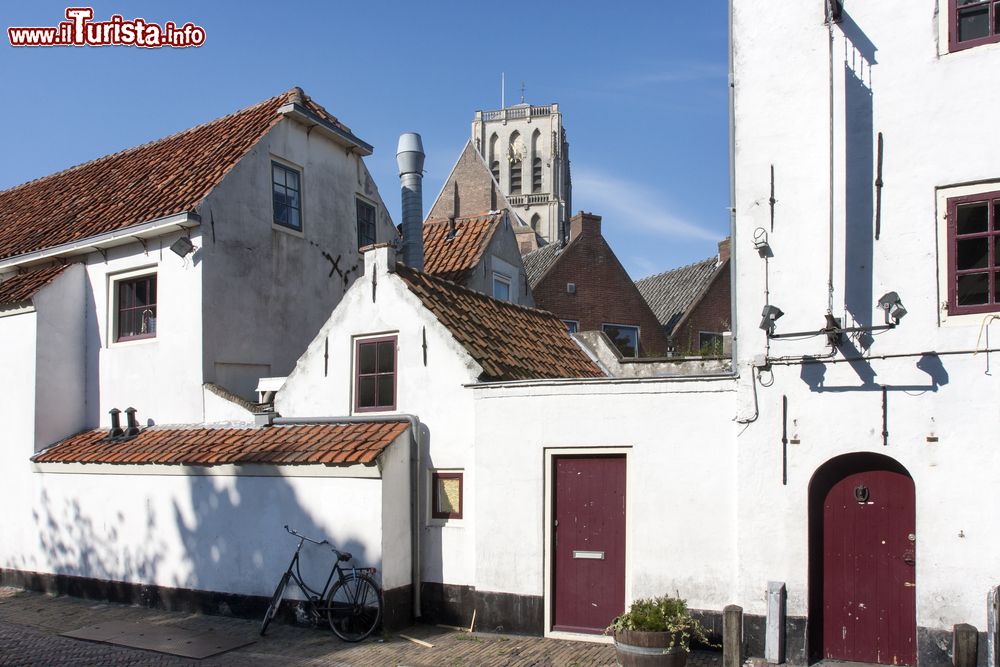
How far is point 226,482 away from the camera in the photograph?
1257cm

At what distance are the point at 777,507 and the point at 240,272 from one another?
32.4ft

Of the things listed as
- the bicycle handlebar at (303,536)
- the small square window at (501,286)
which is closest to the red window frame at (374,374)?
the bicycle handlebar at (303,536)

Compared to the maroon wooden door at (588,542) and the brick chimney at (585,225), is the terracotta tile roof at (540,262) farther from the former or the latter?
the maroon wooden door at (588,542)

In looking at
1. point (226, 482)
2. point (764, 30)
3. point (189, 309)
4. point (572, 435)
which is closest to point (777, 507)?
point (572, 435)

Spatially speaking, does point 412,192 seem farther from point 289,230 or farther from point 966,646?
point 966,646

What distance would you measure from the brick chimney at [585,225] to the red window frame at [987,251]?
23.9 meters

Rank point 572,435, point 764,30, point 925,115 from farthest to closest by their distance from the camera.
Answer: point 572,435, point 764,30, point 925,115

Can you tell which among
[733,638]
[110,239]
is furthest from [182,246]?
[733,638]

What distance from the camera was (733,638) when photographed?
30.5ft

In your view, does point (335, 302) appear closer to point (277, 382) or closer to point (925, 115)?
point (277, 382)

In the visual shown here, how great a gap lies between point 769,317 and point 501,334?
4.83 meters

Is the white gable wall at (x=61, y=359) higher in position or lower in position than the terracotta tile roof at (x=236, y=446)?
higher

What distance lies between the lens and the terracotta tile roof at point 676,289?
34625mm

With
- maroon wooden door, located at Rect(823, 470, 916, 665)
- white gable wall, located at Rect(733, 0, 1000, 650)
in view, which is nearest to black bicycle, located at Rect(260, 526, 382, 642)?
white gable wall, located at Rect(733, 0, 1000, 650)
